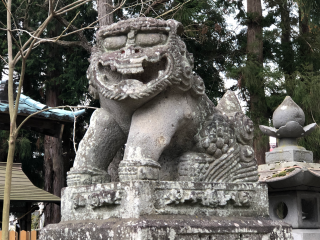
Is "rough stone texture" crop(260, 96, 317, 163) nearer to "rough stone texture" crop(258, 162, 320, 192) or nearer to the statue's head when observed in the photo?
"rough stone texture" crop(258, 162, 320, 192)

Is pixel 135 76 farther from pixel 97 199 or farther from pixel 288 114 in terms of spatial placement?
pixel 288 114

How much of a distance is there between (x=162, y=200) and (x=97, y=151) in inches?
25.0

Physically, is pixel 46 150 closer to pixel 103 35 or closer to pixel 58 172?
pixel 58 172

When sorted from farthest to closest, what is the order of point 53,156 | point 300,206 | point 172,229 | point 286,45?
point 53,156 → point 286,45 → point 300,206 → point 172,229

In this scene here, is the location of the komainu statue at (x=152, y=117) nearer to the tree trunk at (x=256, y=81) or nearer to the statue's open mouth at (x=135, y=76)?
the statue's open mouth at (x=135, y=76)

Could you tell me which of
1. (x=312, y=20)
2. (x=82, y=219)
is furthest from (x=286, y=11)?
(x=82, y=219)

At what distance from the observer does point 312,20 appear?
8.54m

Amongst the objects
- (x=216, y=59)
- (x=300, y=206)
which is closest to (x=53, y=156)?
(x=216, y=59)

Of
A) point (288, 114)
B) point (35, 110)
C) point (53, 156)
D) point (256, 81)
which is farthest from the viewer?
point (53, 156)

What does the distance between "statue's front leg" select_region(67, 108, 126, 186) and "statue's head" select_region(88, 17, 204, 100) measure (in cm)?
22

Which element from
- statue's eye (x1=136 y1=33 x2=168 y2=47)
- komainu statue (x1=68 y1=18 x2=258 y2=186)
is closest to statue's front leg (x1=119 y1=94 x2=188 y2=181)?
komainu statue (x1=68 y1=18 x2=258 y2=186)

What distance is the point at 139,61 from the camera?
286 cm

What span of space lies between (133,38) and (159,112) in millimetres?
517

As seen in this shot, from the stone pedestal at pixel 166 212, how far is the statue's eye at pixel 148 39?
91cm
